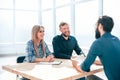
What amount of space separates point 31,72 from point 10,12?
22.4 feet

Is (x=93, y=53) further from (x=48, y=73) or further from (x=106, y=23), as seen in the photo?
(x=48, y=73)

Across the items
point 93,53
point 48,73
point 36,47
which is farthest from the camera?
point 36,47

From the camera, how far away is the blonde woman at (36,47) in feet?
9.20

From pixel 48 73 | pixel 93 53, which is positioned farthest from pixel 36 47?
pixel 93 53

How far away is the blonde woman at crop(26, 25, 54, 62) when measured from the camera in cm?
280

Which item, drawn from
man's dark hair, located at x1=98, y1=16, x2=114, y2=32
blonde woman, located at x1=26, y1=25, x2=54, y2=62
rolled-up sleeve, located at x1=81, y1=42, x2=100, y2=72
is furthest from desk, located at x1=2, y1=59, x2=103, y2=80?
man's dark hair, located at x1=98, y1=16, x2=114, y2=32

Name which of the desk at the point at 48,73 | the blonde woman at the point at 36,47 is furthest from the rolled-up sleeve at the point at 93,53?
the blonde woman at the point at 36,47

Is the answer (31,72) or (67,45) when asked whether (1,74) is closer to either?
(67,45)

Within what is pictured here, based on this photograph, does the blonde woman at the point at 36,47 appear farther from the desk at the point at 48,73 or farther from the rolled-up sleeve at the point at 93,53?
the rolled-up sleeve at the point at 93,53

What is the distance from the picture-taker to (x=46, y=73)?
206 cm

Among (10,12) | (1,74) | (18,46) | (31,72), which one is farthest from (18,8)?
(31,72)

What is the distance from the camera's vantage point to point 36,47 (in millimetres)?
2953

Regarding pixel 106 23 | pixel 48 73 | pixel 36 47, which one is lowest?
pixel 48 73

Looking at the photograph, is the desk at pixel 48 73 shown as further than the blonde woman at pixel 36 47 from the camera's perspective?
No
